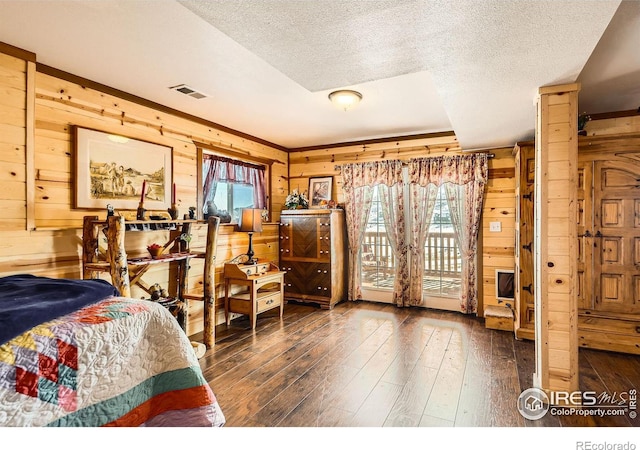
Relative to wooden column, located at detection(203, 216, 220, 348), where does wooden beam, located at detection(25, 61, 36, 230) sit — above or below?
above

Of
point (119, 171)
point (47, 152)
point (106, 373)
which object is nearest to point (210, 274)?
point (119, 171)

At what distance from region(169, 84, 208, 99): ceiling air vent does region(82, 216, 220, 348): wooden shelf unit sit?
1.19 meters

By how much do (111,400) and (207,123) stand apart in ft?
11.2

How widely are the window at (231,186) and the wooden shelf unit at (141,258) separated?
707 mm

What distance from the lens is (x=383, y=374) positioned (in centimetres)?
279

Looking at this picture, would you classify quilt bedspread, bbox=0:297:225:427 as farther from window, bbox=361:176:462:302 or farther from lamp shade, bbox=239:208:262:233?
window, bbox=361:176:462:302

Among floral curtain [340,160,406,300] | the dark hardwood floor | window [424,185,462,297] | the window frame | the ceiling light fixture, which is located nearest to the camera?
the dark hardwood floor

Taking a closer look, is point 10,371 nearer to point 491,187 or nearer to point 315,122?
point 315,122

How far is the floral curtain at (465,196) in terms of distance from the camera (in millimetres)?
4379

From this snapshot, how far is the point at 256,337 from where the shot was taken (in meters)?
3.69
